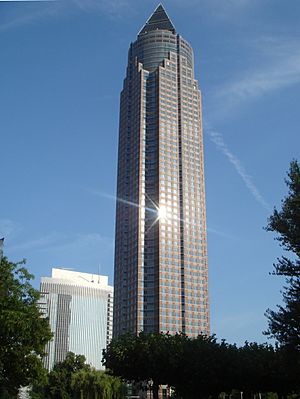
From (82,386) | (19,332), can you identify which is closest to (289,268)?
(19,332)

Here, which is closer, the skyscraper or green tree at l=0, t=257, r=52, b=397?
green tree at l=0, t=257, r=52, b=397

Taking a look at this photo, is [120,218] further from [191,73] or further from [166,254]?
[191,73]

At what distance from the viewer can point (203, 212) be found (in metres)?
180

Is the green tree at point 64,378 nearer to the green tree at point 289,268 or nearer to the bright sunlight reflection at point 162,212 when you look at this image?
the bright sunlight reflection at point 162,212

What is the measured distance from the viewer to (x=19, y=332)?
45.8m

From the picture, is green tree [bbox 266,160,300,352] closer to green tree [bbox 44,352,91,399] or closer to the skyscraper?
green tree [bbox 44,352,91,399]

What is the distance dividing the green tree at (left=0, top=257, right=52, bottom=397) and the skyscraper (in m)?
111

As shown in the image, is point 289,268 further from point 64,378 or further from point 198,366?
point 64,378

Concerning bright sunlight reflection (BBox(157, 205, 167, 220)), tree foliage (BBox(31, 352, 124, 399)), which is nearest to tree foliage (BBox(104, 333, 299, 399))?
tree foliage (BBox(31, 352, 124, 399))

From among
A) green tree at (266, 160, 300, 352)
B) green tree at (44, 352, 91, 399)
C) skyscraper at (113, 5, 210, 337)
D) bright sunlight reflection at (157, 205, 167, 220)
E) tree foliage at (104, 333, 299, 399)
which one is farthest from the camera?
bright sunlight reflection at (157, 205, 167, 220)

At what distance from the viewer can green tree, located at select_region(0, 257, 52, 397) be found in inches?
1786

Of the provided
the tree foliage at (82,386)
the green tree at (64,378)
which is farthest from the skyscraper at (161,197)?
the tree foliage at (82,386)

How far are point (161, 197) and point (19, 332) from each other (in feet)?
418

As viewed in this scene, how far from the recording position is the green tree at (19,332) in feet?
149
